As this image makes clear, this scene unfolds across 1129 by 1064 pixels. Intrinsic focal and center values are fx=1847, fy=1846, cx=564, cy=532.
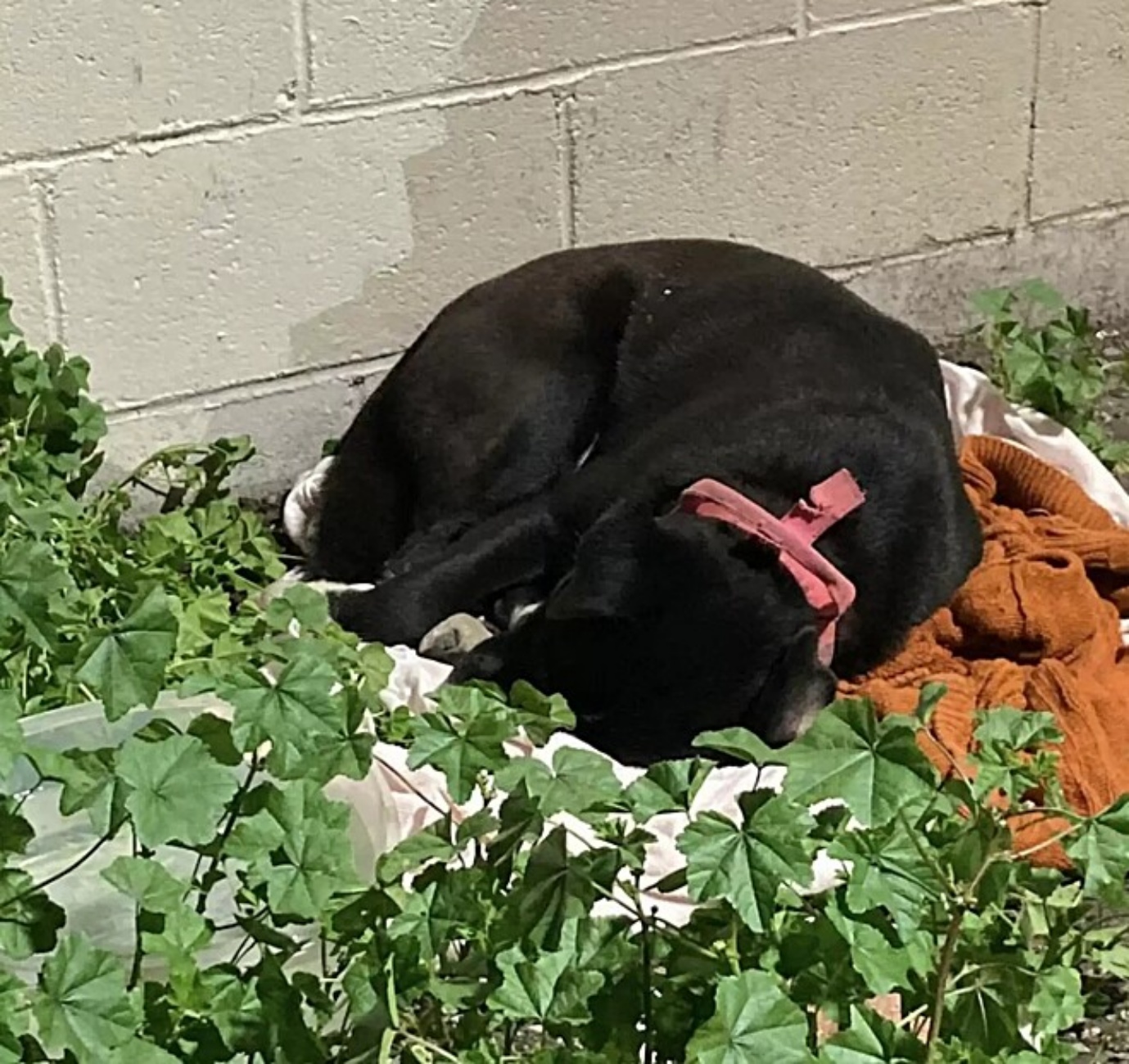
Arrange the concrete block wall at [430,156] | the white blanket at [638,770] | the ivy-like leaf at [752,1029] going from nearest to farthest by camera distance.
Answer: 1. the ivy-like leaf at [752,1029]
2. the white blanket at [638,770]
3. the concrete block wall at [430,156]

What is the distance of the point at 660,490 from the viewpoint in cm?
229

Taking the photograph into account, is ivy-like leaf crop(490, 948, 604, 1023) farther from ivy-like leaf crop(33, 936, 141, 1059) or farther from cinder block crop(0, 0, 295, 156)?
cinder block crop(0, 0, 295, 156)

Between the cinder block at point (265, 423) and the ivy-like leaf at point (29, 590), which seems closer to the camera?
the ivy-like leaf at point (29, 590)

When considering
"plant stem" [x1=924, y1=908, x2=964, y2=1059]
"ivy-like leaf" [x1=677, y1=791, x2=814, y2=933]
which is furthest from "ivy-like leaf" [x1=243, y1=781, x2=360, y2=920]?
"plant stem" [x1=924, y1=908, x2=964, y2=1059]

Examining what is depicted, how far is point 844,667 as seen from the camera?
2344mm

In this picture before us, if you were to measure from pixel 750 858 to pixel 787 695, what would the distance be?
1104 millimetres

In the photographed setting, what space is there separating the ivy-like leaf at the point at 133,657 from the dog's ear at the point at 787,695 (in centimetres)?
114

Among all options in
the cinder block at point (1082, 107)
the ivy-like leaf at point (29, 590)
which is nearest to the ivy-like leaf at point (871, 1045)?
the ivy-like leaf at point (29, 590)

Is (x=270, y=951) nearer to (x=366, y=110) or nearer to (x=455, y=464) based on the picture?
(x=455, y=464)

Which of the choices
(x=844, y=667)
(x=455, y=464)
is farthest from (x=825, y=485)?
(x=455, y=464)

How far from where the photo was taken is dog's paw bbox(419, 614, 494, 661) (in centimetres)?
235

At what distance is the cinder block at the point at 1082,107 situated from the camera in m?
3.11

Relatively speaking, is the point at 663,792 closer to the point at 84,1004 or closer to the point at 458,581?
the point at 84,1004

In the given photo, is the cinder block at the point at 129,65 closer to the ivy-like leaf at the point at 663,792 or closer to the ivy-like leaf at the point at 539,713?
the ivy-like leaf at the point at 539,713
